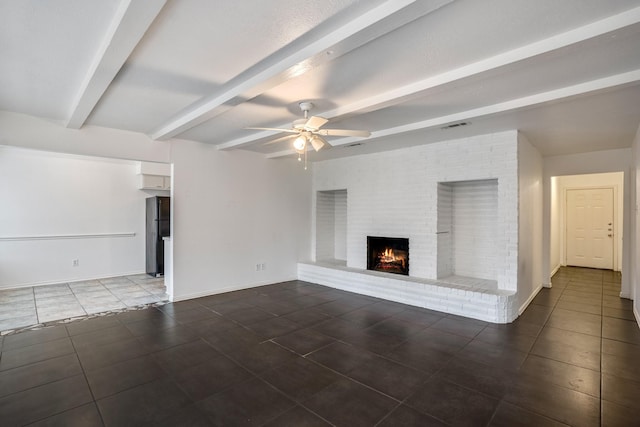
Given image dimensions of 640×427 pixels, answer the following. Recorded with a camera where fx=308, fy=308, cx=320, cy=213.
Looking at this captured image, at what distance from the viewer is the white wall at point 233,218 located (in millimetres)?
5105

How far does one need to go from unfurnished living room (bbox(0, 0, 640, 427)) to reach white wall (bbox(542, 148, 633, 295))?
4cm

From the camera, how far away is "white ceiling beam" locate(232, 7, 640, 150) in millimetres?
1805

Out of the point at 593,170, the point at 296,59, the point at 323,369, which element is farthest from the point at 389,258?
the point at 296,59

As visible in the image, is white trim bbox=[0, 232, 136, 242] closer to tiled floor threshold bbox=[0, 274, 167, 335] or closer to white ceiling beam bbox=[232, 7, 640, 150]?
tiled floor threshold bbox=[0, 274, 167, 335]

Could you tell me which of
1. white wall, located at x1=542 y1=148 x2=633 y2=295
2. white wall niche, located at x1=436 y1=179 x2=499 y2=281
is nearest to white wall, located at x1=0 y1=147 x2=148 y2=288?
white wall niche, located at x1=436 y1=179 x2=499 y2=281

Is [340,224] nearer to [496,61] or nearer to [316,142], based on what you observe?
[316,142]

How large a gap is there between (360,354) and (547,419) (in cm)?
152

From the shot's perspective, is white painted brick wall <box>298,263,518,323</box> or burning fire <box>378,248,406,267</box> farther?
burning fire <box>378,248,406,267</box>

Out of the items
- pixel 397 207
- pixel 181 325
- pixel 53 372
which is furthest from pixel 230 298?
pixel 397 207

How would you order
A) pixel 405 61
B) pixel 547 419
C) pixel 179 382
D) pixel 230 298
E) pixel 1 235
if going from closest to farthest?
pixel 547 419 < pixel 405 61 < pixel 179 382 < pixel 230 298 < pixel 1 235

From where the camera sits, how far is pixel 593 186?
8.00 meters

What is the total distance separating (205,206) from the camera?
17.5 feet

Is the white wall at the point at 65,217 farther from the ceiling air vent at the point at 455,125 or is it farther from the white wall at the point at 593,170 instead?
the white wall at the point at 593,170

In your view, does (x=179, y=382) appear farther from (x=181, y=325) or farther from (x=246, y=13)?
(x=246, y=13)
